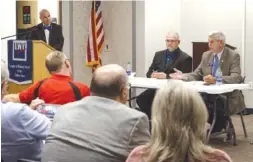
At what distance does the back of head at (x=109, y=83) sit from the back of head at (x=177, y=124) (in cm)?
57

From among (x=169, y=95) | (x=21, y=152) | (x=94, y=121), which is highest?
(x=169, y=95)

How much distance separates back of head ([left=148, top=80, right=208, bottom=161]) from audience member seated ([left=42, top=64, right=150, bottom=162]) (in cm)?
32

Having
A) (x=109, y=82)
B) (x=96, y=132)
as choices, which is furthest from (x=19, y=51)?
(x=96, y=132)

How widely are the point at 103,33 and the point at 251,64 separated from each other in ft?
8.41

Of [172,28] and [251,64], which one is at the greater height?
[172,28]

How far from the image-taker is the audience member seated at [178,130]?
1915 millimetres

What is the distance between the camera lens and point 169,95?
2.00 m

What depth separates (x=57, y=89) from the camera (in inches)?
153

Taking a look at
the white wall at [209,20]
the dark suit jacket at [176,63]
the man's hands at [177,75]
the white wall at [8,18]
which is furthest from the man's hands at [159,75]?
the white wall at [8,18]

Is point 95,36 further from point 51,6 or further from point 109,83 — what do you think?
point 109,83

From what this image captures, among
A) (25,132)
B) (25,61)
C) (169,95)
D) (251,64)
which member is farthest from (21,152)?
(251,64)

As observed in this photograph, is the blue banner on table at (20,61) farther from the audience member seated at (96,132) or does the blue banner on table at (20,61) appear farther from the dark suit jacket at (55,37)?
the audience member seated at (96,132)

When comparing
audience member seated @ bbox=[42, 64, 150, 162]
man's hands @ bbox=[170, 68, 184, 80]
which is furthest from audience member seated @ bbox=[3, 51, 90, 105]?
man's hands @ bbox=[170, 68, 184, 80]

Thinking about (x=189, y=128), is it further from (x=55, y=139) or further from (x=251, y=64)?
(x=251, y=64)
